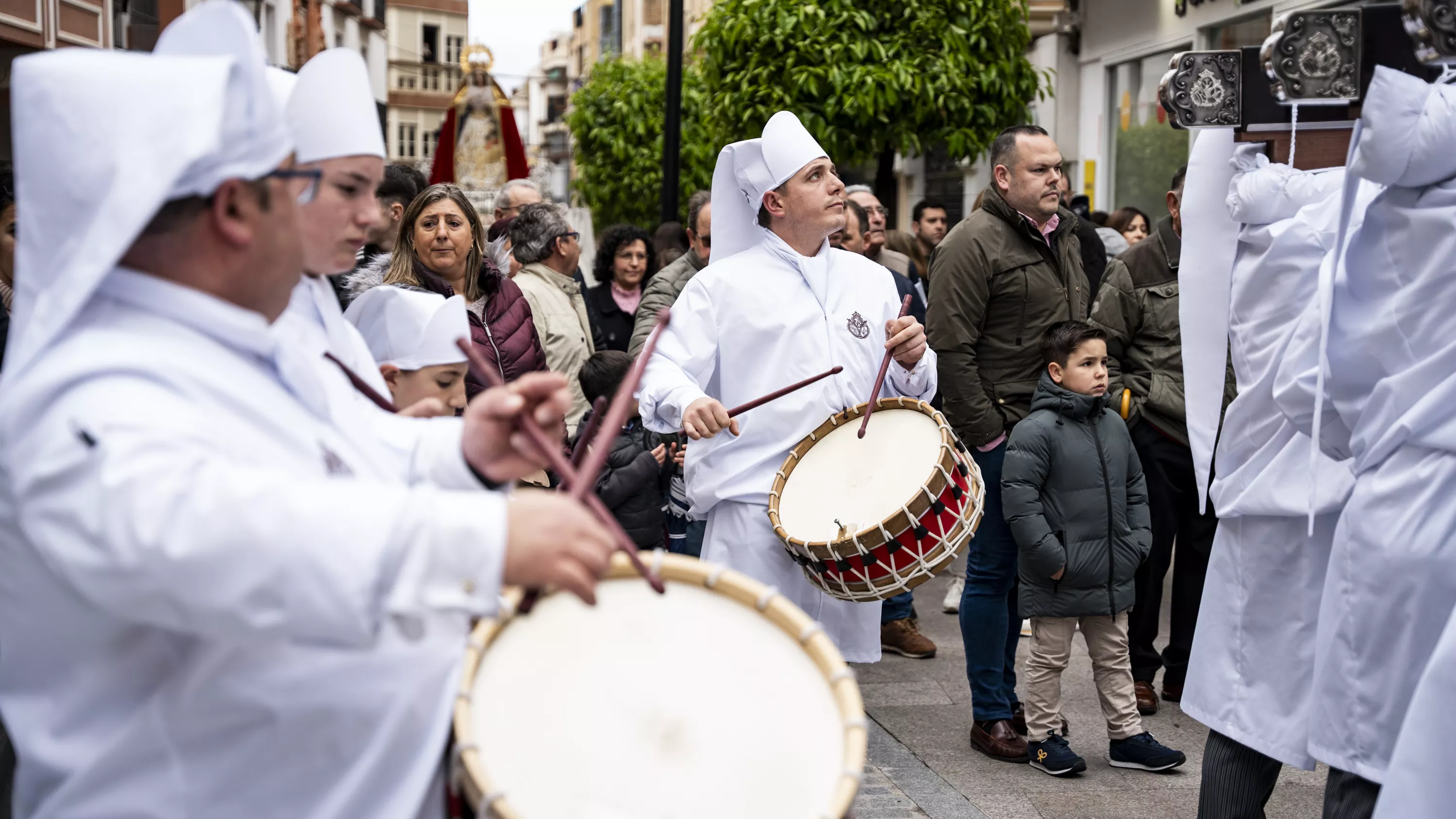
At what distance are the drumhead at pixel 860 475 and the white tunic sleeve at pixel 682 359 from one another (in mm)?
406

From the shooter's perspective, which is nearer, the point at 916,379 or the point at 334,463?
the point at 334,463

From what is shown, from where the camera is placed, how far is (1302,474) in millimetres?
3936

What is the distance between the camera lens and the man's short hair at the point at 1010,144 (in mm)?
5812

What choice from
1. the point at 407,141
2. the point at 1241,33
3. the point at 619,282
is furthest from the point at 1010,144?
the point at 407,141

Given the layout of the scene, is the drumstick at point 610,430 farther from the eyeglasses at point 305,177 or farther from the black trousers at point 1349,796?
the black trousers at point 1349,796

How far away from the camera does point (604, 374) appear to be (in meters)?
5.98

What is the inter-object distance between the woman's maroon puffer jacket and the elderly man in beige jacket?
1245 mm

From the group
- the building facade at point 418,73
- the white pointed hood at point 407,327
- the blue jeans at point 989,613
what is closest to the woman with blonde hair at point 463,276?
the white pointed hood at point 407,327

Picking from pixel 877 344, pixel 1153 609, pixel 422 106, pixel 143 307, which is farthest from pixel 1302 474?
pixel 422 106

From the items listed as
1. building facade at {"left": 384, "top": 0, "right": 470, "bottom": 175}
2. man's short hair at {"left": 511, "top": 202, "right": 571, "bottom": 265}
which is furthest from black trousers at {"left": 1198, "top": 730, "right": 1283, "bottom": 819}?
building facade at {"left": 384, "top": 0, "right": 470, "bottom": 175}

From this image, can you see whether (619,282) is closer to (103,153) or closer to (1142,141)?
(103,153)

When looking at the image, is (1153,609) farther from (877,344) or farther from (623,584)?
(623,584)

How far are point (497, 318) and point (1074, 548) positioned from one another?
7.66 ft

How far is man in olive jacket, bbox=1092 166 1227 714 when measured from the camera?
20.4ft
